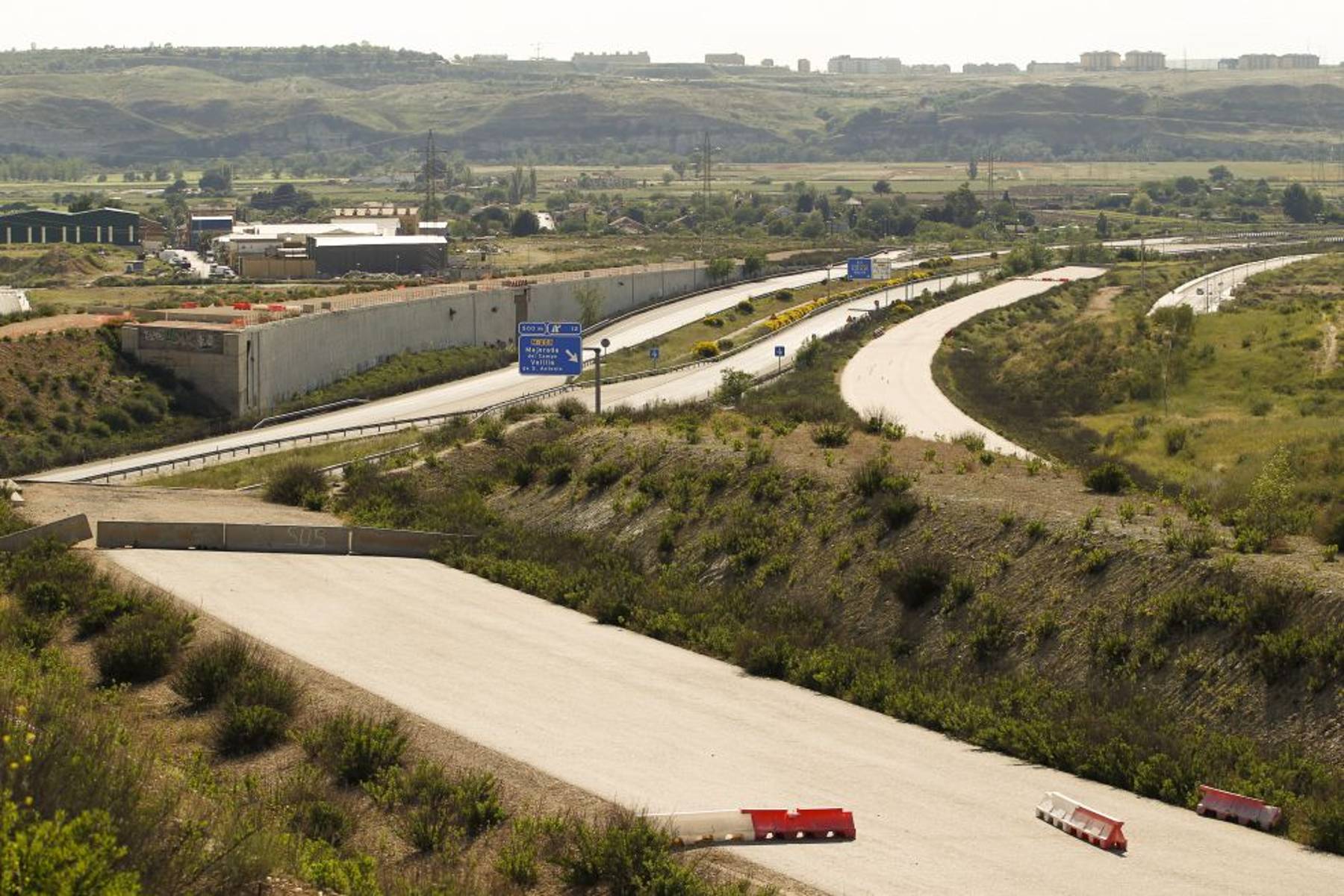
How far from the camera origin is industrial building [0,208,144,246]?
151375mm

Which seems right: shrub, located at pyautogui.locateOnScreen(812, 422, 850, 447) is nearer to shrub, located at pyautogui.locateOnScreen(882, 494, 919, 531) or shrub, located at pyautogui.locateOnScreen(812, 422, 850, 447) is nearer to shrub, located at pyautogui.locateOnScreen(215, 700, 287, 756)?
shrub, located at pyautogui.locateOnScreen(882, 494, 919, 531)

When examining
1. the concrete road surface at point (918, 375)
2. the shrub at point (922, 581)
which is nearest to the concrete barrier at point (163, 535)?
the shrub at point (922, 581)

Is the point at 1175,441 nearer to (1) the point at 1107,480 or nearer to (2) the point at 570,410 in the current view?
(2) the point at 570,410

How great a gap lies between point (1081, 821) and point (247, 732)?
36.2 feet

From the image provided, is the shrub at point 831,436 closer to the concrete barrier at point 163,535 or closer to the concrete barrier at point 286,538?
the concrete barrier at point 286,538

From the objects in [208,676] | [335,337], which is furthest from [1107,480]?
[335,337]

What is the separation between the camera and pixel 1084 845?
2180cm

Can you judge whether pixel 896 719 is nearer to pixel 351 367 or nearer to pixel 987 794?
pixel 987 794

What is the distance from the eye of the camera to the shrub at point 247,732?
24469mm

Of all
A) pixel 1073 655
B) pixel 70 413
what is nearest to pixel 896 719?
pixel 1073 655

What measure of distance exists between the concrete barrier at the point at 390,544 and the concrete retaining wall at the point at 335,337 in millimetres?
35153

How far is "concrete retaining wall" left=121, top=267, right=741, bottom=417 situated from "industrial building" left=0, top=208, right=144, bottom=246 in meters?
58.3

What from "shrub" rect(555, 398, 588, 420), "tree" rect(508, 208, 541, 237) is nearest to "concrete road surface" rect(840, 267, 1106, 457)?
"shrub" rect(555, 398, 588, 420)

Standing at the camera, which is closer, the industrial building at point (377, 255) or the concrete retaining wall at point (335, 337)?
the concrete retaining wall at point (335, 337)
